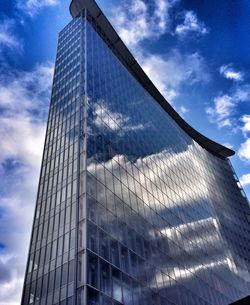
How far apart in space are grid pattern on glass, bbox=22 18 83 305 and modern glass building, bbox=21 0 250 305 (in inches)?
5.5

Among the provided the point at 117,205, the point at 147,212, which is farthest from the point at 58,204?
the point at 147,212

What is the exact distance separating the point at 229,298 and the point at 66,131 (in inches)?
1378

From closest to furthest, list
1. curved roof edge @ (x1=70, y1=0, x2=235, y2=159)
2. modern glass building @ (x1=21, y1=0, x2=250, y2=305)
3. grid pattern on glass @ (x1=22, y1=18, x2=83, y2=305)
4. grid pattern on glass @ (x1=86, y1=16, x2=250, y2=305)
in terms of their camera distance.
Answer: grid pattern on glass @ (x1=22, y1=18, x2=83, y2=305), modern glass building @ (x1=21, y1=0, x2=250, y2=305), grid pattern on glass @ (x1=86, y1=16, x2=250, y2=305), curved roof edge @ (x1=70, y1=0, x2=235, y2=159)

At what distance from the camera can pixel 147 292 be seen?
109 ft

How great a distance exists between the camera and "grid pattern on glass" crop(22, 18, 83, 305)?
2878 cm

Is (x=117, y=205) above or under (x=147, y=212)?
under

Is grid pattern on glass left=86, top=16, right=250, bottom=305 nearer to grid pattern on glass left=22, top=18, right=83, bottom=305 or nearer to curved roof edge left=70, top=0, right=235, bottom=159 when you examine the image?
grid pattern on glass left=22, top=18, right=83, bottom=305

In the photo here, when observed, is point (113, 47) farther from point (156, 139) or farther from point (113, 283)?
point (113, 283)

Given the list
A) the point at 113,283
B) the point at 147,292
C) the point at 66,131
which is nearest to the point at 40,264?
the point at 113,283

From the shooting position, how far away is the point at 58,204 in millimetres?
35344

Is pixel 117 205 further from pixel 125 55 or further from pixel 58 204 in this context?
pixel 125 55

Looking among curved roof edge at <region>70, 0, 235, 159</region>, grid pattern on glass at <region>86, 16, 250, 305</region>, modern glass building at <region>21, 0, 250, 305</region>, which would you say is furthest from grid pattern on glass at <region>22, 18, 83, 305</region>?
curved roof edge at <region>70, 0, 235, 159</region>

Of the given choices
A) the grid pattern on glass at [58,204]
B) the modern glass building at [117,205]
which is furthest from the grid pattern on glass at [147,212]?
the grid pattern on glass at [58,204]

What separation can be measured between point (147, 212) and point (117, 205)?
711 cm
